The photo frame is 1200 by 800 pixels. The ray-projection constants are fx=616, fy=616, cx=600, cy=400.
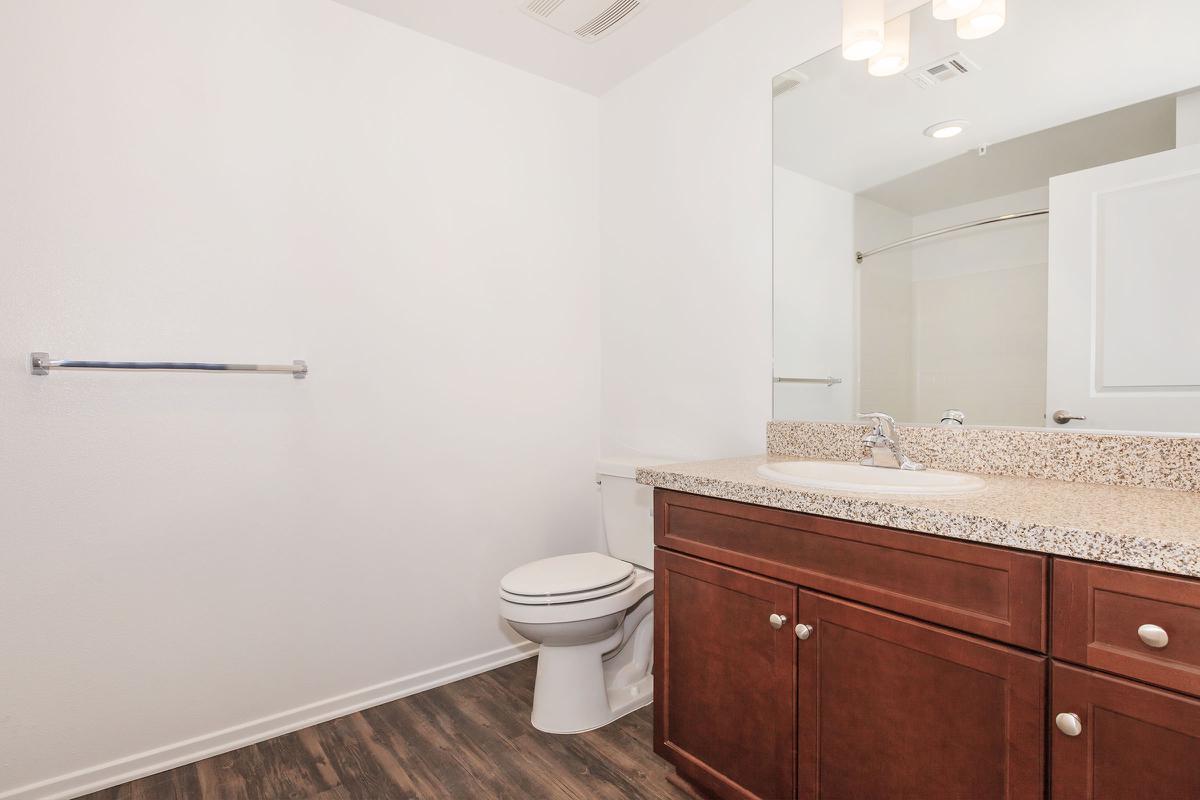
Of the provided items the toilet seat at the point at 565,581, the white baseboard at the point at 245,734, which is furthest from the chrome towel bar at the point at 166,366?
the white baseboard at the point at 245,734

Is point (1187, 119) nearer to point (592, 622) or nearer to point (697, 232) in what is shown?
point (697, 232)

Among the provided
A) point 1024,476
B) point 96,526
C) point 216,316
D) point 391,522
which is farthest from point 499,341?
point 1024,476

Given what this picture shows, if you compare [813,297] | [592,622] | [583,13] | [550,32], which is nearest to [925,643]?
[592,622]

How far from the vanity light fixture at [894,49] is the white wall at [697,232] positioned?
51 mm

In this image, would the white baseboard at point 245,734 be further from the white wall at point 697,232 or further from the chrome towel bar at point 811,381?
the chrome towel bar at point 811,381

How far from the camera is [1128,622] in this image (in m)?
0.86

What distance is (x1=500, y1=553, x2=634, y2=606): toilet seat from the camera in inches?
71.1

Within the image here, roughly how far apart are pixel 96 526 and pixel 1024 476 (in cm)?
234

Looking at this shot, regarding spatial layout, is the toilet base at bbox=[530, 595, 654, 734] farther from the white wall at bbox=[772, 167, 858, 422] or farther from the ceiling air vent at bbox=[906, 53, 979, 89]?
the ceiling air vent at bbox=[906, 53, 979, 89]

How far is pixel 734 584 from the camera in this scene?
1422mm

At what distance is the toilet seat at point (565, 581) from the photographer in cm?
180

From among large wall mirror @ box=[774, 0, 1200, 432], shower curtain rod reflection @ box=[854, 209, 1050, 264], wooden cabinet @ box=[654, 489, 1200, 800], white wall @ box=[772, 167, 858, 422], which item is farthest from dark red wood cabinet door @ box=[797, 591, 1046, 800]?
shower curtain rod reflection @ box=[854, 209, 1050, 264]

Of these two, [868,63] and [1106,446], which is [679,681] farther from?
[868,63]

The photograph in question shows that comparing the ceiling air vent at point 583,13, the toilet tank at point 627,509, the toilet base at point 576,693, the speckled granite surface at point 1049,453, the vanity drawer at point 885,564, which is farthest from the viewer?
Answer: the toilet tank at point 627,509
